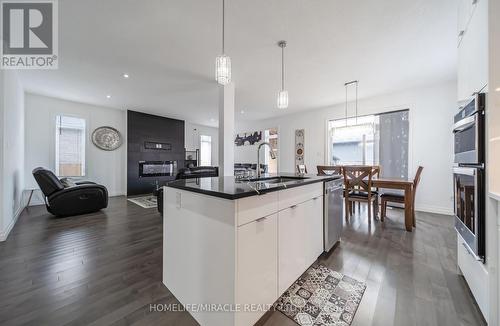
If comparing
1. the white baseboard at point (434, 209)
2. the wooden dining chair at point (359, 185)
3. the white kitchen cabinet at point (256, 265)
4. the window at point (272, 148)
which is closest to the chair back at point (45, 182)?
the white kitchen cabinet at point (256, 265)

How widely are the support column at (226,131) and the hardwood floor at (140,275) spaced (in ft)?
5.17

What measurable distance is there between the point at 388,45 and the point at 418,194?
3334mm

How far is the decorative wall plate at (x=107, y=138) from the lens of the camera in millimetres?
5455

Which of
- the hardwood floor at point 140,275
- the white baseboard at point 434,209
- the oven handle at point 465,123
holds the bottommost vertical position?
the hardwood floor at point 140,275

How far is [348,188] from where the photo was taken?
3.38 meters

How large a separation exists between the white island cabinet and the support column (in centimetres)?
211

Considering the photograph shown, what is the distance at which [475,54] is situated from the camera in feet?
4.60

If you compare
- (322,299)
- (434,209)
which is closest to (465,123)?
(322,299)

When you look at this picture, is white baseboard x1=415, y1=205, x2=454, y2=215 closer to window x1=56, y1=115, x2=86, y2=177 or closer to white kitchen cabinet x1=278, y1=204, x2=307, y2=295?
white kitchen cabinet x1=278, y1=204, x2=307, y2=295

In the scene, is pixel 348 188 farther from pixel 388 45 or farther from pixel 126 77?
pixel 126 77

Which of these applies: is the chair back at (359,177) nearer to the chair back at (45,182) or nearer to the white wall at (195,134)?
the chair back at (45,182)

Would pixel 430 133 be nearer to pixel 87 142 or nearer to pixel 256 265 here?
pixel 256 265

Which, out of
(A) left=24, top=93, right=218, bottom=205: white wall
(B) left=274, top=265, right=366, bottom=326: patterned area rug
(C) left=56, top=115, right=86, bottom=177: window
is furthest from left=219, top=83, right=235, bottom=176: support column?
(C) left=56, top=115, right=86, bottom=177: window

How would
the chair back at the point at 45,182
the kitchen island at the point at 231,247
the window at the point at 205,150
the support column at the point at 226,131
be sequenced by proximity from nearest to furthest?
the kitchen island at the point at 231,247
the chair back at the point at 45,182
the support column at the point at 226,131
the window at the point at 205,150
